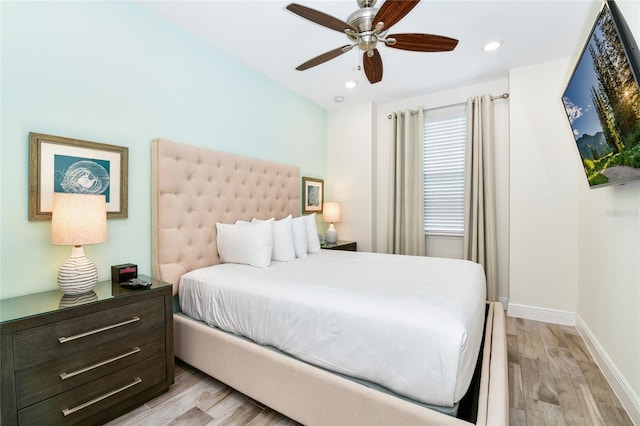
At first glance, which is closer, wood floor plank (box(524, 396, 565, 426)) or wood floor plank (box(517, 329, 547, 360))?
wood floor plank (box(524, 396, 565, 426))

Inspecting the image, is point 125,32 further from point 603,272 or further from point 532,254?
point 532,254

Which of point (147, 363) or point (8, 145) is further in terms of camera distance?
point (147, 363)

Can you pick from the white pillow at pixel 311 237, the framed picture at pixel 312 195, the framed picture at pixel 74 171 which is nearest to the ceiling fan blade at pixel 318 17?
the framed picture at pixel 74 171

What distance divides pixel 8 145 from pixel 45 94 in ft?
1.26

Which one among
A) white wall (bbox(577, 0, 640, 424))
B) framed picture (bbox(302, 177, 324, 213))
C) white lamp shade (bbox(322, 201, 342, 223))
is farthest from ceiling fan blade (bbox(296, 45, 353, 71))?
white lamp shade (bbox(322, 201, 342, 223))

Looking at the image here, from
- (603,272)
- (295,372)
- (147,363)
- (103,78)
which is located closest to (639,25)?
(603,272)

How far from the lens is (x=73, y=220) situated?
1.54 metres

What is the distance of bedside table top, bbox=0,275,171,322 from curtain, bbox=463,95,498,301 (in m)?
3.39

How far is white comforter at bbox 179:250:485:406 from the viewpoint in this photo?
1198 millimetres

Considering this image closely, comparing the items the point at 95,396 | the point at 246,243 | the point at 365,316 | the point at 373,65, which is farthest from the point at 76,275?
the point at 373,65

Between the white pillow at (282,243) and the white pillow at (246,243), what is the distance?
0.14m

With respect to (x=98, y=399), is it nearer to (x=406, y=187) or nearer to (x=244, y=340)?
(x=244, y=340)

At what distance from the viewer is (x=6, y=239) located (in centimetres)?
159

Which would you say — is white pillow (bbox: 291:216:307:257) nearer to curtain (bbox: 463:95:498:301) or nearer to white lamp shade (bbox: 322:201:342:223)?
white lamp shade (bbox: 322:201:342:223)
